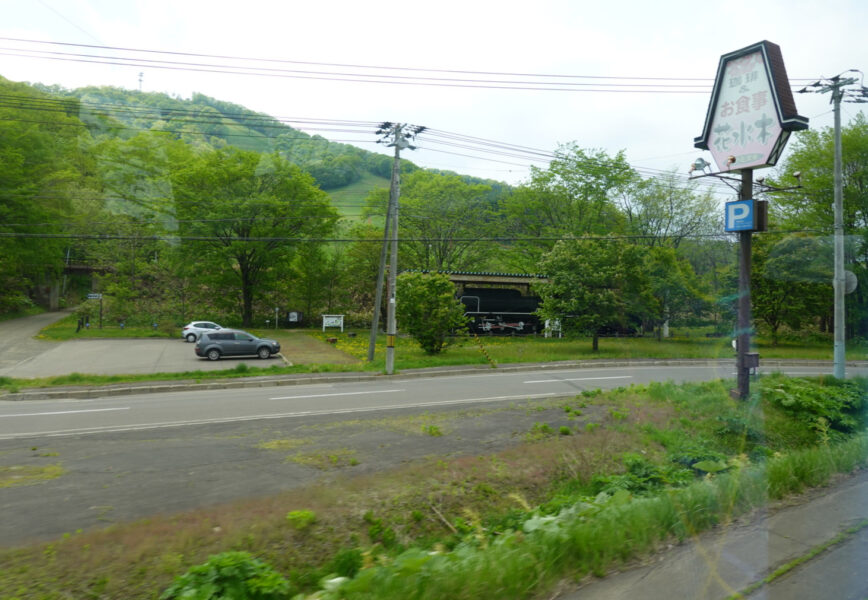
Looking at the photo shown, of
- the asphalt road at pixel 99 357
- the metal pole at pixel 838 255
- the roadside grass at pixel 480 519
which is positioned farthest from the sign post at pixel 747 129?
the asphalt road at pixel 99 357

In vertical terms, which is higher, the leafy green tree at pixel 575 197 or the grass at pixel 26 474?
the leafy green tree at pixel 575 197

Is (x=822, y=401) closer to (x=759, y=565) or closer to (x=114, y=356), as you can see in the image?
(x=759, y=565)

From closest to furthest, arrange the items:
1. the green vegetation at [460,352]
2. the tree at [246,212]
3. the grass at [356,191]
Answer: the green vegetation at [460,352] < the tree at [246,212] < the grass at [356,191]

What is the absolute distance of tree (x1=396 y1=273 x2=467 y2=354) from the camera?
2412 cm

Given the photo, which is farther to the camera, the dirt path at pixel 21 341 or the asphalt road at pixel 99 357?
the dirt path at pixel 21 341

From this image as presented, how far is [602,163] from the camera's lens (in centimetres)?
4188

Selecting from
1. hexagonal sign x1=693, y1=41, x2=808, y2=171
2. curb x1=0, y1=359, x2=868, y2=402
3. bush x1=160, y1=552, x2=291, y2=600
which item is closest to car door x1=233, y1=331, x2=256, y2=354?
curb x1=0, y1=359, x2=868, y2=402

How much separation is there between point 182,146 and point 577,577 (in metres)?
49.8

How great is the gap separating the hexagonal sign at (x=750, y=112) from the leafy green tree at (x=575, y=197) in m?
29.1

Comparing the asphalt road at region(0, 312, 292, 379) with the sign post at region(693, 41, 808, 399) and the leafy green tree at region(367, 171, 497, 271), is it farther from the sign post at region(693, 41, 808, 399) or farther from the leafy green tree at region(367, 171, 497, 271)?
the sign post at region(693, 41, 808, 399)

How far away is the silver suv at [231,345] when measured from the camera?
24594mm

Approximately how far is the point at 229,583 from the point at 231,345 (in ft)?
74.3

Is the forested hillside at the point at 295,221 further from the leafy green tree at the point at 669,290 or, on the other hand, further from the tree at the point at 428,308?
the tree at the point at 428,308

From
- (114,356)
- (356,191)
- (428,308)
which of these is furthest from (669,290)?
(356,191)
